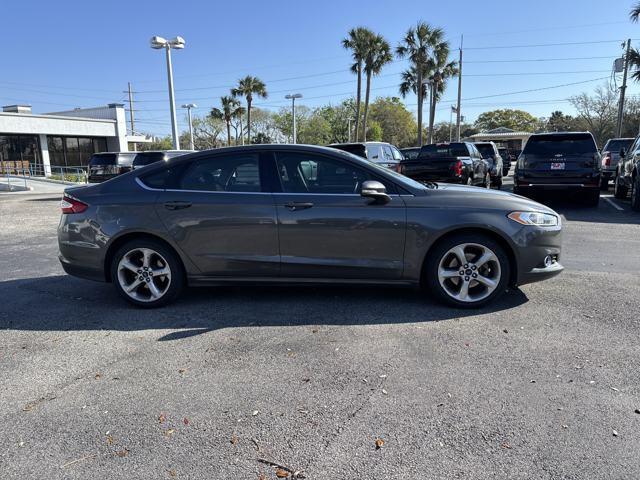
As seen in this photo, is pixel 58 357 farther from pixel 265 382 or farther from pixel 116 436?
pixel 265 382

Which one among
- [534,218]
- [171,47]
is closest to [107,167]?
[171,47]

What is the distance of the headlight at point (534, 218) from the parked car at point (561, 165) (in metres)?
7.34

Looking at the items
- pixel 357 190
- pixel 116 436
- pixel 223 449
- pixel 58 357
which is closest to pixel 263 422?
pixel 223 449

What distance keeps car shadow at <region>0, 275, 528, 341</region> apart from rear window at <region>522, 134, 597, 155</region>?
295 inches

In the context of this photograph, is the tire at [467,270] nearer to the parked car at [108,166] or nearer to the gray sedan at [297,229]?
the gray sedan at [297,229]

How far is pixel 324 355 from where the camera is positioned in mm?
3664

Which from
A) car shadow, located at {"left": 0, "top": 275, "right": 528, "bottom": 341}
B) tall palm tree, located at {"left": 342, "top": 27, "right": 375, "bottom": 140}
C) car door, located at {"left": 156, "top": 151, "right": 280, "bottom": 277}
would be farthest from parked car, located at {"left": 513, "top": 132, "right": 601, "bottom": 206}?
tall palm tree, located at {"left": 342, "top": 27, "right": 375, "bottom": 140}

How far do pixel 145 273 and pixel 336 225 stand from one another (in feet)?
6.49

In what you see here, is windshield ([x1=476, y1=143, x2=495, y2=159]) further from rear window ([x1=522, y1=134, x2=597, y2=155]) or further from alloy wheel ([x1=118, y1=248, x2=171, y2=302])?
alloy wheel ([x1=118, y1=248, x2=171, y2=302])

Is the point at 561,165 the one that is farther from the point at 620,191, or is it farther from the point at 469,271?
the point at 469,271

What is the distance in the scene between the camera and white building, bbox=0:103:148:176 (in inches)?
1226

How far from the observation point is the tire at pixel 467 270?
4.48 metres

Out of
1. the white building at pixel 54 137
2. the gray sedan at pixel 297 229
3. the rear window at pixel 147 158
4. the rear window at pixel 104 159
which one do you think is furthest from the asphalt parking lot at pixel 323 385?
the white building at pixel 54 137

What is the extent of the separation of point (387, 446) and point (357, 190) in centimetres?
252
